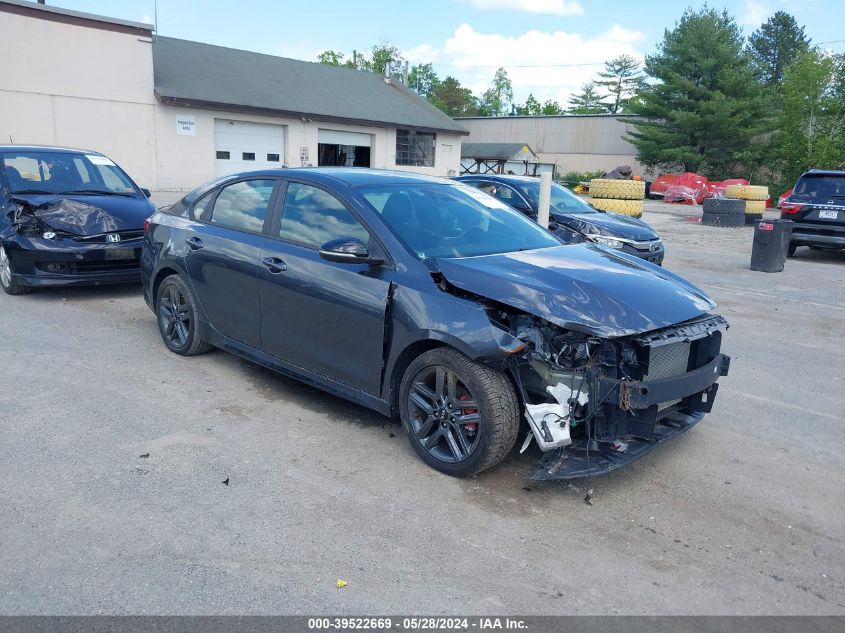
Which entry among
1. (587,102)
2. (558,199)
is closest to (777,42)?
(587,102)

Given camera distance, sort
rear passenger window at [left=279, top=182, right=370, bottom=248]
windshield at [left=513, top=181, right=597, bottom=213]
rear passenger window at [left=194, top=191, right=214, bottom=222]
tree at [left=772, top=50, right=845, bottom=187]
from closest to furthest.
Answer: rear passenger window at [left=279, top=182, right=370, bottom=248] → rear passenger window at [left=194, top=191, right=214, bottom=222] → windshield at [left=513, top=181, right=597, bottom=213] → tree at [left=772, top=50, right=845, bottom=187]

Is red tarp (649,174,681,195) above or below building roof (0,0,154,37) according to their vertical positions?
below

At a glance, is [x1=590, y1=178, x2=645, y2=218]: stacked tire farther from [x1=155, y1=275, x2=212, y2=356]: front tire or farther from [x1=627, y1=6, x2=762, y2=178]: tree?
[x1=627, y1=6, x2=762, y2=178]: tree

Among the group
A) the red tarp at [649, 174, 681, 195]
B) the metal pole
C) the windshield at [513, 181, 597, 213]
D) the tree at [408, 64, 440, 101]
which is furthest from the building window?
the tree at [408, 64, 440, 101]

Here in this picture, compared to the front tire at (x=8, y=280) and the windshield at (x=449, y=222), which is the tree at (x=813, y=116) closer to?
the windshield at (x=449, y=222)

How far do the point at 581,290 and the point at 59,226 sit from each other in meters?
6.46

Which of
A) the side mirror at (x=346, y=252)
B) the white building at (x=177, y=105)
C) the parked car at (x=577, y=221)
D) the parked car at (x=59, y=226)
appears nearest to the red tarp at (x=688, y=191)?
the white building at (x=177, y=105)

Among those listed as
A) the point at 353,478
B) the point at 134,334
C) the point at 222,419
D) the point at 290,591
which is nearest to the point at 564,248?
the point at 353,478

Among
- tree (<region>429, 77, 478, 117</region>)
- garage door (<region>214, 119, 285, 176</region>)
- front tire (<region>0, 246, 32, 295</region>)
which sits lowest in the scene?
front tire (<region>0, 246, 32, 295</region>)

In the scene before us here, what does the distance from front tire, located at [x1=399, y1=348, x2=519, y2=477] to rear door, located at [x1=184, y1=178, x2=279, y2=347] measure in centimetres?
159

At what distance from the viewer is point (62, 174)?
344 inches

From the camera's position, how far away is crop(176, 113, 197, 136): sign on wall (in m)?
23.8

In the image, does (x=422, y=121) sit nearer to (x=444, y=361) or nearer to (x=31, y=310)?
(x=31, y=310)

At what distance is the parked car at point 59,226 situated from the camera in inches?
307
